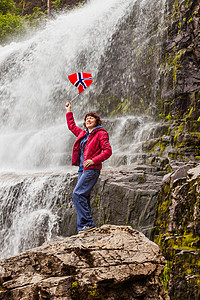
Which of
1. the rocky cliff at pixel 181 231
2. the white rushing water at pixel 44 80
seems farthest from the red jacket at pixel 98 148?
the white rushing water at pixel 44 80

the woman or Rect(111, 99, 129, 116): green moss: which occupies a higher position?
Rect(111, 99, 129, 116): green moss

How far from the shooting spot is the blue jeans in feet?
16.0

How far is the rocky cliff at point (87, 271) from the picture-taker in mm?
3369

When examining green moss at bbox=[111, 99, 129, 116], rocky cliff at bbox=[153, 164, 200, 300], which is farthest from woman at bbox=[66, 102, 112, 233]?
green moss at bbox=[111, 99, 129, 116]

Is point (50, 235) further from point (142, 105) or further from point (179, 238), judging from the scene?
point (142, 105)

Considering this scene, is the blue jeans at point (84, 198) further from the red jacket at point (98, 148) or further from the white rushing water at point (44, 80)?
the white rushing water at point (44, 80)

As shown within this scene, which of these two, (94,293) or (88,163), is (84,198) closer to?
(88,163)

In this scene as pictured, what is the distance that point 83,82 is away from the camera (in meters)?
6.27

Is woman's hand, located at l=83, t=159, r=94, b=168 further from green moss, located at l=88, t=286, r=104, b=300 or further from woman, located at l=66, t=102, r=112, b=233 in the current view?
green moss, located at l=88, t=286, r=104, b=300

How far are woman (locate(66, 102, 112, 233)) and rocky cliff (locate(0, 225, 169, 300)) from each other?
96cm

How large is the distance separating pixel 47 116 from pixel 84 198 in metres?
15.5

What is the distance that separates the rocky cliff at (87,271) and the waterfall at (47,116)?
607cm

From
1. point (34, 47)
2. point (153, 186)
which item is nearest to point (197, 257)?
point (153, 186)

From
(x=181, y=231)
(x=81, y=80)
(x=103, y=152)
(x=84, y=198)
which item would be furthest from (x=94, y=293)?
(x=81, y=80)
